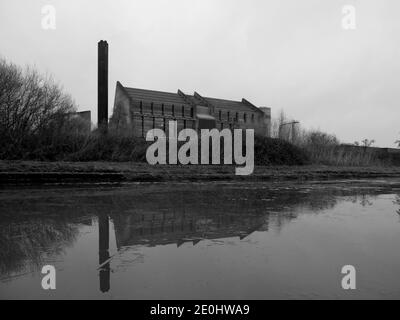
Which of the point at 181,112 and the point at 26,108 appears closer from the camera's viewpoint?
the point at 26,108

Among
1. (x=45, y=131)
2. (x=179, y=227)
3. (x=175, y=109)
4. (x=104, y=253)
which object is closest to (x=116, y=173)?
(x=45, y=131)

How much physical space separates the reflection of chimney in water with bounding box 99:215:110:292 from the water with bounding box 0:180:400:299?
1 cm

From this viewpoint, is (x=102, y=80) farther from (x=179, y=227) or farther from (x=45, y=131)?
(x=179, y=227)

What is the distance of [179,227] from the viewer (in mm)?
5723

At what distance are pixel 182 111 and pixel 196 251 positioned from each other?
46.6 meters

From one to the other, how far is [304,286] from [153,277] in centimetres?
132

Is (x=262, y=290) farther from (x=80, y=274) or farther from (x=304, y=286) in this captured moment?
(x=80, y=274)

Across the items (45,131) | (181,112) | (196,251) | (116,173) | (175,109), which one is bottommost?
(196,251)

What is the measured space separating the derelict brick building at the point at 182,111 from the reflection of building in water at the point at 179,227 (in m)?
34.9

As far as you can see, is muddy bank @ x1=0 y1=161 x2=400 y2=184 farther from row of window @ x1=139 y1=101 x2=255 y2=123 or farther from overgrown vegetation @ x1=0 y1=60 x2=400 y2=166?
row of window @ x1=139 y1=101 x2=255 y2=123

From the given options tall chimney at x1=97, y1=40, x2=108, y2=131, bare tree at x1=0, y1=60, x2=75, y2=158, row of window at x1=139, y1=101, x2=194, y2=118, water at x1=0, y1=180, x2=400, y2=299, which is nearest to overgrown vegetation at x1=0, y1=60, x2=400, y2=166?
bare tree at x1=0, y1=60, x2=75, y2=158

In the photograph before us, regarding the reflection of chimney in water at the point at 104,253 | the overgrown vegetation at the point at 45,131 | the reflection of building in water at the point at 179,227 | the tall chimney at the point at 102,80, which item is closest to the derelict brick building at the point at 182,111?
the tall chimney at the point at 102,80

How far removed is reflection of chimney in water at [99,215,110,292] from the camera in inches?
123
